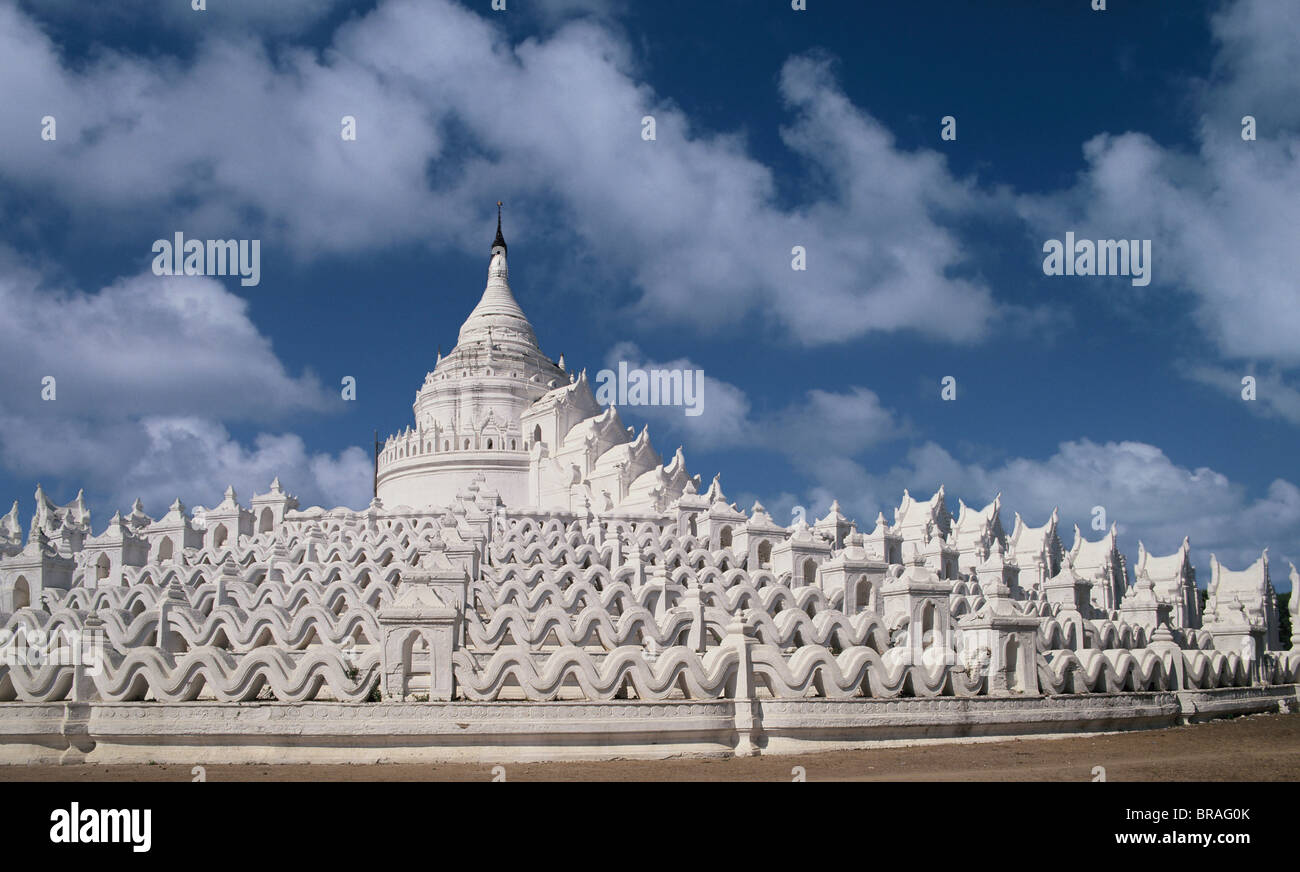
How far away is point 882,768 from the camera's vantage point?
1130 centimetres

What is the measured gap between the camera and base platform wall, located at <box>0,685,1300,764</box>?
1170 cm

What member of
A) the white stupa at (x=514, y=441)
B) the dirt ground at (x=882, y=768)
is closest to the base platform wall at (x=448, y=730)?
the dirt ground at (x=882, y=768)

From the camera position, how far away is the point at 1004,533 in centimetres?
4175

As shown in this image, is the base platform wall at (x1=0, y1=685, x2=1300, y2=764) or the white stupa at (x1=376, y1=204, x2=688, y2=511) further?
the white stupa at (x1=376, y1=204, x2=688, y2=511)

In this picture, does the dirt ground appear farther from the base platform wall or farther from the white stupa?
the white stupa

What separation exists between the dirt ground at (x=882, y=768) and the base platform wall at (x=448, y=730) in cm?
23

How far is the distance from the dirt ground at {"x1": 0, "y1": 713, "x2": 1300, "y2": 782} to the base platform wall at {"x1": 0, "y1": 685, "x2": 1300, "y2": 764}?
229mm

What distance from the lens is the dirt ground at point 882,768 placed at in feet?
33.8

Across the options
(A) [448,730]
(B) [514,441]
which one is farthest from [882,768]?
(B) [514,441]

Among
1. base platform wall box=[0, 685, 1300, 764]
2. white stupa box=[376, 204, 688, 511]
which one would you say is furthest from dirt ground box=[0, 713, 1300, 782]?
white stupa box=[376, 204, 688, 511]

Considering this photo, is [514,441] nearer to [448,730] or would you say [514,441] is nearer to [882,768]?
[448,730]
